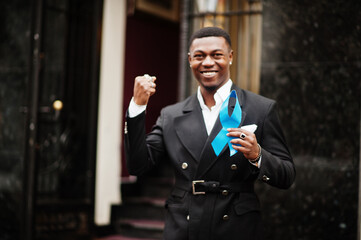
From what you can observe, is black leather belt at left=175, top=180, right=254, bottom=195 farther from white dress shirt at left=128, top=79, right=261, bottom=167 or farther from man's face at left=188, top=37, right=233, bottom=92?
man's face at left=188, top=37, right=233, bottom=92

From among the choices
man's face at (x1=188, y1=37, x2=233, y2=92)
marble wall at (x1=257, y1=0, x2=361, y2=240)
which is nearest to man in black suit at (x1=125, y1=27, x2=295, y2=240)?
man's face at (x1=188, y1=37, x2=233, y2=92)

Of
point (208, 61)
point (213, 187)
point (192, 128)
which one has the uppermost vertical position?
point (208, 61)

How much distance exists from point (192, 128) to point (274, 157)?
408 millimetres

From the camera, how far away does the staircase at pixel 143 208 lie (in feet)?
21.6

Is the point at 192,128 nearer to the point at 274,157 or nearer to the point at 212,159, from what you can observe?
the point at 212,159

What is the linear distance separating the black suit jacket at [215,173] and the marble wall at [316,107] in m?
1.76

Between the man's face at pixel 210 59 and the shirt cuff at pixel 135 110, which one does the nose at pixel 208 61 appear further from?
the shirt cuff at pixel 135 110

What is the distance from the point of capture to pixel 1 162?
5977 mm

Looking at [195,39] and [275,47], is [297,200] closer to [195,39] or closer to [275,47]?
[275,47]

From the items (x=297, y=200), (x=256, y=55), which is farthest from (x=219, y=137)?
(x=256, y=55)

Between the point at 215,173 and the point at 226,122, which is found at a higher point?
the point at 226,122

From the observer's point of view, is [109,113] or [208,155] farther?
[109,113]

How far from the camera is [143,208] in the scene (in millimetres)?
7039

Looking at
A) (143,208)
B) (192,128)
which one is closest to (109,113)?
(143,208)
